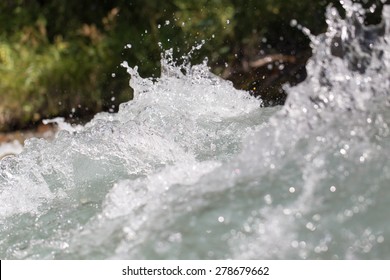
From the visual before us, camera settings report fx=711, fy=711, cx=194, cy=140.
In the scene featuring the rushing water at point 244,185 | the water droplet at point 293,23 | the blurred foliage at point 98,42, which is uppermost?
the blurred foliage at point 98,42

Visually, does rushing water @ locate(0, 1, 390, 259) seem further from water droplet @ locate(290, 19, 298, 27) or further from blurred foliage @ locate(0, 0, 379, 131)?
blurred foliage @ locate(0, 0, 379, 131)

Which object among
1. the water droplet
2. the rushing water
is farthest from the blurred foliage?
the rushing water

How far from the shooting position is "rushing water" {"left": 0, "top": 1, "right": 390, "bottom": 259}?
2479mm

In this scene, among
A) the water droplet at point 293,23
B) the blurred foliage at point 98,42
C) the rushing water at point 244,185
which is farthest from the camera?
→ the blurred foliage at point 98,42

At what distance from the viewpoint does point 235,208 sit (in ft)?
8.52

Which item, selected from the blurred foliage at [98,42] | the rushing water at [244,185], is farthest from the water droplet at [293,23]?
the rushing water at [244,185]

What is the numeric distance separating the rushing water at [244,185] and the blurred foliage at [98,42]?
121 inches

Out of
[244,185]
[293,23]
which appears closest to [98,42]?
[293,23]

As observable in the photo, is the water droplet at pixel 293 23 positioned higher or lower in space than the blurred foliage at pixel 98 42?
lower

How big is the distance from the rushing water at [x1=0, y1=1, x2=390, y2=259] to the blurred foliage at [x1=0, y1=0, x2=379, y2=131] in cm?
308

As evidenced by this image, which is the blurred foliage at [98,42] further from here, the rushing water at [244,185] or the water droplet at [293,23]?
the rushing water at [244,185]

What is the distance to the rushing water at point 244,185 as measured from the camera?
248 cm

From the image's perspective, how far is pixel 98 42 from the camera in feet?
23.3
